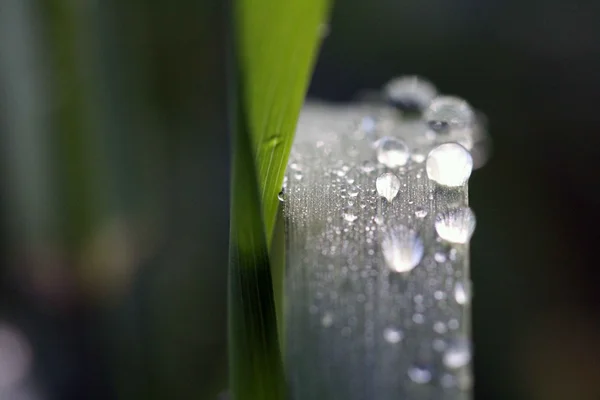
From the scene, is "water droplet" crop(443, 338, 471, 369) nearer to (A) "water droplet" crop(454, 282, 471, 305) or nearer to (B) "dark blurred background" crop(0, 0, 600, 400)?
(A) "water droplet" crop(454, 282, 471, 305)

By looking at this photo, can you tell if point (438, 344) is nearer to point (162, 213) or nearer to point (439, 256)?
point (439, 256)

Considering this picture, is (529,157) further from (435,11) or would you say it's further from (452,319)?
(452,319)

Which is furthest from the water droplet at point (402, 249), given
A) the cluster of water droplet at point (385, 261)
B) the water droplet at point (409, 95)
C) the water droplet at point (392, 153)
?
the water droplet at point (409, 95)

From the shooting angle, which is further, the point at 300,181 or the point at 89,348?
the point at 89,348

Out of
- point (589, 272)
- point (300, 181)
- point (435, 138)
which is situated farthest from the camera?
point (589, 272)

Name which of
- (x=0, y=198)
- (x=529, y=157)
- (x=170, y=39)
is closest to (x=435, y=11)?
(x=529, y=157)

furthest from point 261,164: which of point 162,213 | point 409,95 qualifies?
point 162,213

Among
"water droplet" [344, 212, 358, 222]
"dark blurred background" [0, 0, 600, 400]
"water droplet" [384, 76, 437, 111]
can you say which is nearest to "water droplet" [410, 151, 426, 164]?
"water droplet" [344, 212, 358, 222]

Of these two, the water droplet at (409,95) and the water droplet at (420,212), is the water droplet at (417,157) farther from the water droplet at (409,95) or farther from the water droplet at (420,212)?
the water droplet at (409,95)
